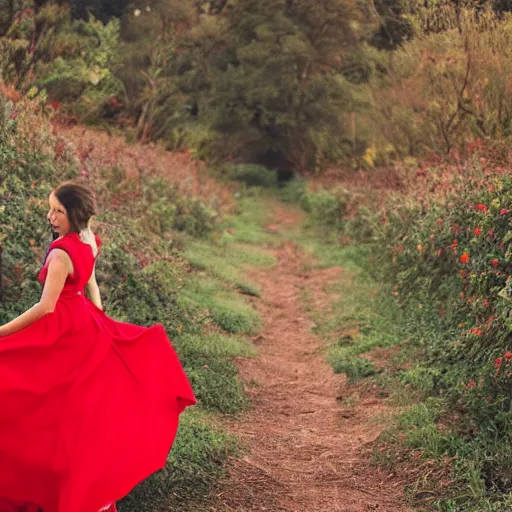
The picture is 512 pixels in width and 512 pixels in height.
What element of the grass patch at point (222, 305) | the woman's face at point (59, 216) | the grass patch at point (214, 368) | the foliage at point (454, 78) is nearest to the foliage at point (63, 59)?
the grass patch at point (222, 305)

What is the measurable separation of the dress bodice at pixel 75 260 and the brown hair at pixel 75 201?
0.08 metres

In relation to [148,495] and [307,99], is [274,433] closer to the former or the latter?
[148,495]

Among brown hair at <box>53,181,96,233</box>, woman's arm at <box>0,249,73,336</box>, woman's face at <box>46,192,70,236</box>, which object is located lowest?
woman's arm at <box>0,249,73,336</box>

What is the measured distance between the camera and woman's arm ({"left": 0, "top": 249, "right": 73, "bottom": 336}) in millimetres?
3781

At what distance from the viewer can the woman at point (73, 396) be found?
3.71 metres

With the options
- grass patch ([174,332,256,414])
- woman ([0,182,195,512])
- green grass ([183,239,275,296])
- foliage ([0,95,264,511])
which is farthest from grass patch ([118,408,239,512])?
green grass ([183,239,275,296])

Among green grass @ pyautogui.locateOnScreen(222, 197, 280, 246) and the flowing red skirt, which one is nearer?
the flowing red skirt

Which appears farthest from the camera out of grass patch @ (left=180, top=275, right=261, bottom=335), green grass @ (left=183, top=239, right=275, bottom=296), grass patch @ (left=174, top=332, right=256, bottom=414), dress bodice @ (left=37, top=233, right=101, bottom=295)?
green grass @ (left=183, top=239, right=275, bottom=296)

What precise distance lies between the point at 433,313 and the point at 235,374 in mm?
2328

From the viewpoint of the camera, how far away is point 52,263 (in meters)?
3.88

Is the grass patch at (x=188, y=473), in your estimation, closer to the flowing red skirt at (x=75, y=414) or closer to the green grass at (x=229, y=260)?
the flowing red skirt at (x=75, y=414)

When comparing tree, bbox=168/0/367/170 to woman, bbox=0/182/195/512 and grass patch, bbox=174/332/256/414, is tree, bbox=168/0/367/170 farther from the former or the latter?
woman, bbox=0/182/195/512

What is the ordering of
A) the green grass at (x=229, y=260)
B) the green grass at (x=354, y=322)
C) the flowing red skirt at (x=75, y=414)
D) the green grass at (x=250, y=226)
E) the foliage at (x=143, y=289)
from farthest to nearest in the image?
the green grass at (x=250, y=226) < the green grass at (x=229, y=260) < the green grass at (x=354, y=322) < the foliage at (x=143, y=289) < the flowing red skirt at (x=75, y=414)

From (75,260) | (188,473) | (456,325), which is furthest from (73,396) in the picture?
(456,325)
